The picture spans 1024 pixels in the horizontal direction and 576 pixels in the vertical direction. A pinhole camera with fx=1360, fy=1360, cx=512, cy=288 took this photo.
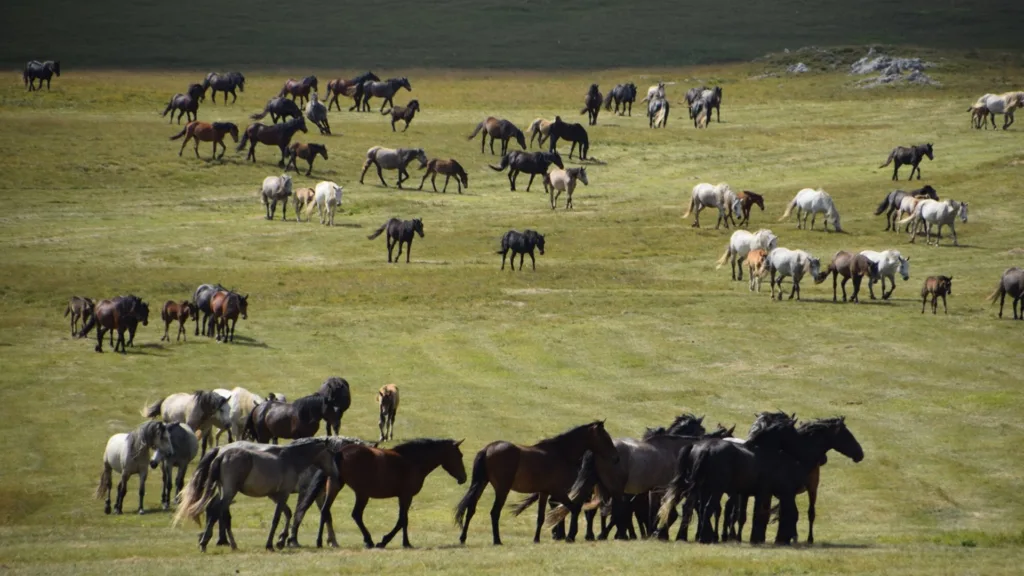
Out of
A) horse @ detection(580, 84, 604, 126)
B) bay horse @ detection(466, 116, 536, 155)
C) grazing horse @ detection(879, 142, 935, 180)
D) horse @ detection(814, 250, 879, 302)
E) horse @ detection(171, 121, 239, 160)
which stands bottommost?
horse @ detection(814, 250, 879, 302)

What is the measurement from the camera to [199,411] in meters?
24.9

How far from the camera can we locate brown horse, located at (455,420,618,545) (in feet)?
61.7

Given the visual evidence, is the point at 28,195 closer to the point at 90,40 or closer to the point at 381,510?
the point at 381,510

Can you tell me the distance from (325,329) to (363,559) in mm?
21304

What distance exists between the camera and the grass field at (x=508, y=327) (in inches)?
802

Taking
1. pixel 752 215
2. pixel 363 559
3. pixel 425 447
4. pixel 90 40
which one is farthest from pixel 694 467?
pixel 90 40

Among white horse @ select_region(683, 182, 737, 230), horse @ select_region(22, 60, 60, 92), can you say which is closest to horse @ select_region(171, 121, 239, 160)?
horse @ select_region(22, 60, 60, 92)

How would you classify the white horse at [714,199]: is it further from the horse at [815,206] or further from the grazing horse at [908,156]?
the grazing horse at [908,156]

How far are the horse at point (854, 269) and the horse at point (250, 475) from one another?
26.3 metres

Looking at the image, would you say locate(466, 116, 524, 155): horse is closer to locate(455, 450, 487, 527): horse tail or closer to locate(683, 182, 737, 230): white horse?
locate(683, 182, 737, 230): white horse

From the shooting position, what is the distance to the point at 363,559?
1695cm

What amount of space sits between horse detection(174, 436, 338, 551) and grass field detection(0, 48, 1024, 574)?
1.89 feet

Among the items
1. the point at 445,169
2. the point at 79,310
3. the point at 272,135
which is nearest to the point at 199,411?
the point at 79,310

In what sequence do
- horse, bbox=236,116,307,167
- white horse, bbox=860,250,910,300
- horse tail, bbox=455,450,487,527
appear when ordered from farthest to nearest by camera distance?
horse, bbox=236,116,307,167
white horse, bbox=860,250,910,300
horse tail, bbox=455,450,487,527
